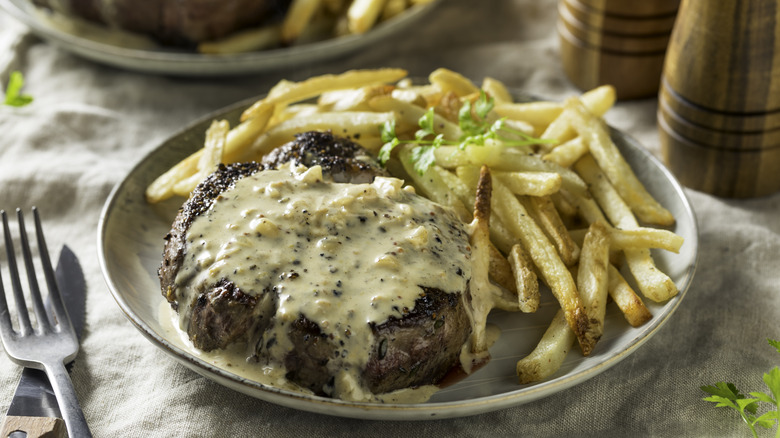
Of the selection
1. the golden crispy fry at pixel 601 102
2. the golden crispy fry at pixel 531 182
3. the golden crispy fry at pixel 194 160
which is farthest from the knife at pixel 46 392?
the golden crispy fry at pixel 601 102

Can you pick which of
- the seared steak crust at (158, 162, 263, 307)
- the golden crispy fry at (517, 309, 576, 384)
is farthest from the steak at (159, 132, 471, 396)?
the golden crispy fry at (517, 309, 576, 384)

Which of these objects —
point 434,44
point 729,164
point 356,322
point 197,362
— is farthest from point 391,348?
point 434,44

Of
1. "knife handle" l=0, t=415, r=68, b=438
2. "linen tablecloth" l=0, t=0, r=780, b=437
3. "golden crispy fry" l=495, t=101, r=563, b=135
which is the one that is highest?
"golden crispy fry" l=495, t=101, r=563, b=135

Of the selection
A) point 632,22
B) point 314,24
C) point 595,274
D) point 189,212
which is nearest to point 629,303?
point 595,274

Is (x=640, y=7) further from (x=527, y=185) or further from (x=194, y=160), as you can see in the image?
(x=194, y=160)

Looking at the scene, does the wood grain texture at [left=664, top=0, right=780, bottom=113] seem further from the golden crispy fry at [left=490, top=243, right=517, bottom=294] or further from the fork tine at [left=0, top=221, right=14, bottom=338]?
the fork tine at [left=0, top=221, right=14, bottom=338]

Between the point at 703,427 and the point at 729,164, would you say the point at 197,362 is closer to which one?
the point at 703,427
